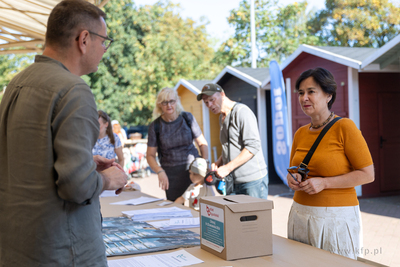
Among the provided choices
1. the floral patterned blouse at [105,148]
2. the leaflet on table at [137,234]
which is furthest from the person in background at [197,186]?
the floral patterned blouse at [105,148]

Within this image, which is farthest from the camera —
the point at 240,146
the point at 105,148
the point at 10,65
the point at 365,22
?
the point at 365,22

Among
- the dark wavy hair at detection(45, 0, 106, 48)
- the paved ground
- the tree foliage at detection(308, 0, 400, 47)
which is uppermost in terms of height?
the tree foliage at detection(308, 0, 400, 47)

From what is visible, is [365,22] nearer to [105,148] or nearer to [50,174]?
[105,148]

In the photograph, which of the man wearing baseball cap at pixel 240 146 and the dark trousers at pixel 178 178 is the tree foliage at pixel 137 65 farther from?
the man wearing baseball cap at pixel 240 146

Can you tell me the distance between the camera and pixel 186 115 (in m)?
3.97

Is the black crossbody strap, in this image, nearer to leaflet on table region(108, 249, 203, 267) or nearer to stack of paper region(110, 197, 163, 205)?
leaflet on table region(108, 249, 203, 267)

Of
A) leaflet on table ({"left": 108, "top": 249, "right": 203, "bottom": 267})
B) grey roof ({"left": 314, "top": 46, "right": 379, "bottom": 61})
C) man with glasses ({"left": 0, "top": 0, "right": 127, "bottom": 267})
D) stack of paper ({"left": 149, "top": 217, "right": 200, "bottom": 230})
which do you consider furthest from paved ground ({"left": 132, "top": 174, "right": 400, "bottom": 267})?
grey roof ({"left": 314, "top": 46, "right": 379, "bottom": 61})

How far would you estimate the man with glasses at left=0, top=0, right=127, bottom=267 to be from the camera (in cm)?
121

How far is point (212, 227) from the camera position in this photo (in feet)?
6.35

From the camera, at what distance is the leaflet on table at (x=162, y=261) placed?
1.81m

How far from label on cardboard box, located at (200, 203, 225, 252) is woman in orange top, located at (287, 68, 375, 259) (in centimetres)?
52

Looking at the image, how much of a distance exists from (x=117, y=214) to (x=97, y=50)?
1.90 metres

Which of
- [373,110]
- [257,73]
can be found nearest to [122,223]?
[373,110]

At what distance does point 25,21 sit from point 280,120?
17.5ft
